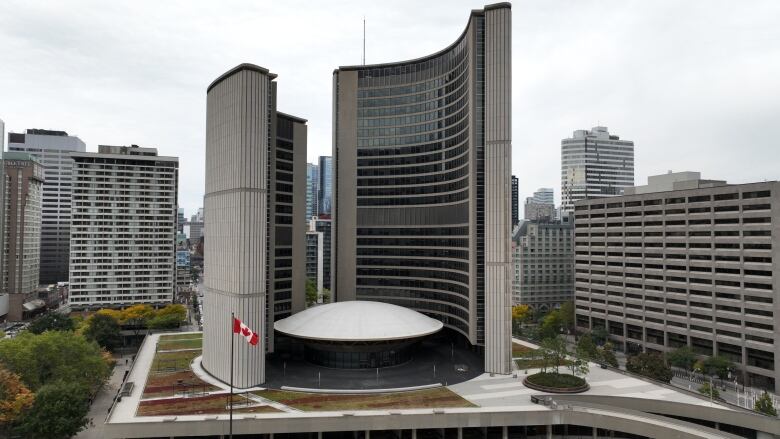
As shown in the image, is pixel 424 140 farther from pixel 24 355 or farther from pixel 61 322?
pixel 61 322

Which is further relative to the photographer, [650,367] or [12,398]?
[650,367]

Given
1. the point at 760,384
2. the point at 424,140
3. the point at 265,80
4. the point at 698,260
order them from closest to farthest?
the point at 265,80 < the point at 760,384 < the point at 698,260 < the point at 424,140

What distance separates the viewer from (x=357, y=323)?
7231cm

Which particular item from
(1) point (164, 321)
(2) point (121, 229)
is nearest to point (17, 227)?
(2) point (121, 229)

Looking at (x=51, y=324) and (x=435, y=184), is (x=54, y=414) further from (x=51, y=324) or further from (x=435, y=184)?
(x=435, y=184)

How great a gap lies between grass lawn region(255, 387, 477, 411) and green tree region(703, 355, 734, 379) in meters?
46.3

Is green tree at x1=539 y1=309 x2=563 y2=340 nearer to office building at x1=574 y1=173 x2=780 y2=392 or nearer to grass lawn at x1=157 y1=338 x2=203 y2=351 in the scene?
office building at x1=574 y1=173 x2=780 y2=392

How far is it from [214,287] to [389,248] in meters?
37.5

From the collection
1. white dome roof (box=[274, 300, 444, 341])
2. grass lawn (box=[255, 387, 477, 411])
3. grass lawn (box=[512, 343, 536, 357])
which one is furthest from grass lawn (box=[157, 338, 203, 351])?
grass lawn (box=[512, 343, 536, 357])

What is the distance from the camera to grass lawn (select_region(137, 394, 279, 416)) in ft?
172

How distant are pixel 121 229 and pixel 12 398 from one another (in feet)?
292

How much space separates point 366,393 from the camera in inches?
2363

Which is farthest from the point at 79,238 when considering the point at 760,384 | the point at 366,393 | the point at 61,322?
the point at 760,384

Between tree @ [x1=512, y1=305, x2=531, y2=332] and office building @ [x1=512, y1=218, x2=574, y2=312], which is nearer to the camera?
tree @ [x1=512, y1=305, x2=531, y2=332]
